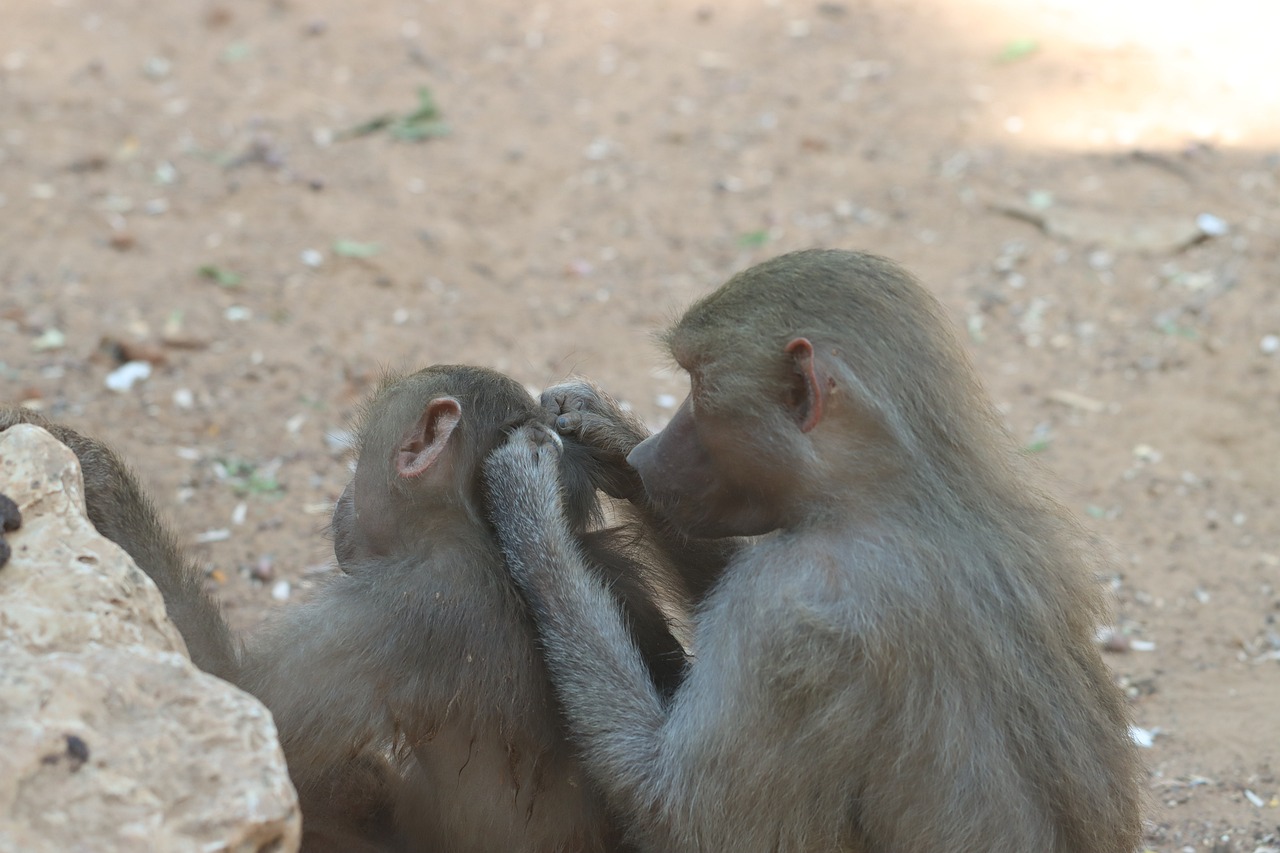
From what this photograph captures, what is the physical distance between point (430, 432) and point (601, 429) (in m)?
0.56

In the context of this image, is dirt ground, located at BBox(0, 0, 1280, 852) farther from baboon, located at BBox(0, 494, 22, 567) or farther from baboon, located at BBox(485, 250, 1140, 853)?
baboon, located at BBox(0, 494, 22, 567)

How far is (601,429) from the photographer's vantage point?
3.95 meters

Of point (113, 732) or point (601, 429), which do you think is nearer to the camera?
point (113, 732)

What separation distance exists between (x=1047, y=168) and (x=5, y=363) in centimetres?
618

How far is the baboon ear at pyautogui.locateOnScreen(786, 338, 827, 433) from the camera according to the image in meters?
3.25

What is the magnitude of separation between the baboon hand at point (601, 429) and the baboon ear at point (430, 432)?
0.43 m

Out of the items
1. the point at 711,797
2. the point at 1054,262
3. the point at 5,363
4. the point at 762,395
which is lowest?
the point at 5,363

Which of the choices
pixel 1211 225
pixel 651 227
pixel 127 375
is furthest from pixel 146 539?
pixel 1211 225

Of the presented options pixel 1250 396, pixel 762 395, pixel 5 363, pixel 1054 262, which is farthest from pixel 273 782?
pixel 1054 262

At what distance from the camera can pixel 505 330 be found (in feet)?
23.9

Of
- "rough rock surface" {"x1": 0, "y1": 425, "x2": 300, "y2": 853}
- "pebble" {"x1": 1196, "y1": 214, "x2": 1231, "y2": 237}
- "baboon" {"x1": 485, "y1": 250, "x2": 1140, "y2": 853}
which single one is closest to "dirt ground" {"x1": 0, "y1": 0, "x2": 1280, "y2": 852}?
"pebble" {"x1": 1196, "y1": 214, "x2": 1231, "y2": 237}

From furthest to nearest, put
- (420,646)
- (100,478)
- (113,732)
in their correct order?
(100,478)
(420,646)
(113,732)

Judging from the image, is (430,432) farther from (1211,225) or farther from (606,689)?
(1211,225)

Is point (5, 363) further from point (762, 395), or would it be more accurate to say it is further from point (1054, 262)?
point (1054, 262)
